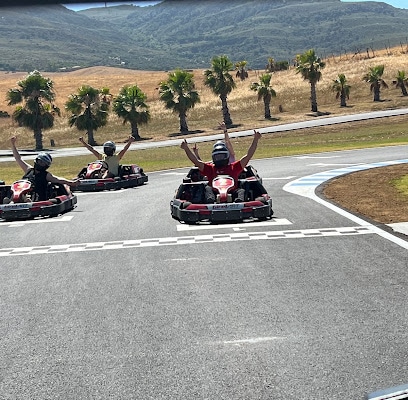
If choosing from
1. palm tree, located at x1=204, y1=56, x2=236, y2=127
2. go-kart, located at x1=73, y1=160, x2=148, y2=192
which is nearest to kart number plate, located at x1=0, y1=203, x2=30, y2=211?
go-kart, located at x1=73, y1=160, x2=148, y2=192

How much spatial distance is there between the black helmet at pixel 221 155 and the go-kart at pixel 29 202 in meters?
3.79

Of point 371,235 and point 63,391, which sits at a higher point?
point 63,391

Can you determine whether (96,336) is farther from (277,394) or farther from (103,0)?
(103,0)

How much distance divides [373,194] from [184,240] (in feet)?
22.8

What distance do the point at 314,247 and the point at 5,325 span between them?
496cm

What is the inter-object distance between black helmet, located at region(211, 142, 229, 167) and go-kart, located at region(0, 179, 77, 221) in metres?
3.79

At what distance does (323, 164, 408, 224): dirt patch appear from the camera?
13.4m

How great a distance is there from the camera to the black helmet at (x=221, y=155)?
561 inches

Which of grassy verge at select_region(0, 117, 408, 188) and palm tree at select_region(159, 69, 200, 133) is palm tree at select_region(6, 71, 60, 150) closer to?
palm tree at select_region(159, 69, 200, 133)

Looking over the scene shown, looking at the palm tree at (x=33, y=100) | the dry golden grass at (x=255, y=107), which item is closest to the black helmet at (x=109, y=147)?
the palm tree at (x=33, y=100)

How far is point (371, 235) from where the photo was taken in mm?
10883

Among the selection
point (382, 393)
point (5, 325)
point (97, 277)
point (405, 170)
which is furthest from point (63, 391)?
point (405, 170)

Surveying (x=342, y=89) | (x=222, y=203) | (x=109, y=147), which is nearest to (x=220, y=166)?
(x=222, y=203)

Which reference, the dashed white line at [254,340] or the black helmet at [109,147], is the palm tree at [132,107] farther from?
the dashed white line at [254,340]
